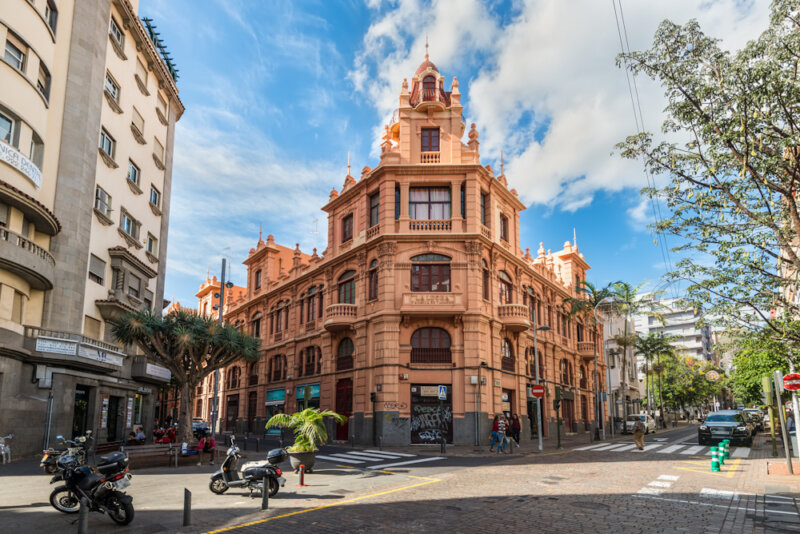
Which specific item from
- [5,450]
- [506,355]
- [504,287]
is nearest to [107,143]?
[5,450]

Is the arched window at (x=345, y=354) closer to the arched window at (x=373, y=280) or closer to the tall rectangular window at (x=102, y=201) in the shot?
the arched window at (x=373, y=280)

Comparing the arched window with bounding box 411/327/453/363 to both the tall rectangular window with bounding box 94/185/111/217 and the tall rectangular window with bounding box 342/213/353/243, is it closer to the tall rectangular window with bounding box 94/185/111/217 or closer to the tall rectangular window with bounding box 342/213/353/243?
the tall rectangular window with bounding box 342/213/353/243

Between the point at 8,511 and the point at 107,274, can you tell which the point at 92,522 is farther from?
the point at 107,274

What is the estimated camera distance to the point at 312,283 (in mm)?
40344

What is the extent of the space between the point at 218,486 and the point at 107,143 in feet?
71.5

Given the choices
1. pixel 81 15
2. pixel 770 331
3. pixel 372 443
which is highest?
pixel 81 15

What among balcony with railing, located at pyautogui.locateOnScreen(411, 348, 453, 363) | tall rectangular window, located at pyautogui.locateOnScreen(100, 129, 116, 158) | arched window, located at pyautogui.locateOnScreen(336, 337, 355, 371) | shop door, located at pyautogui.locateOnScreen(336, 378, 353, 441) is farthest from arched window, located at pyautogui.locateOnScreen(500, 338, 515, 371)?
tall rectangular window, located at pyautogui.locateOnScreen(100, 129, 116, 158)

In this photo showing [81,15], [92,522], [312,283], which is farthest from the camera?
[312,283]

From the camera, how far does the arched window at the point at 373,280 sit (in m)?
33.2

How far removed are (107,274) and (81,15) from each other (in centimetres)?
1239

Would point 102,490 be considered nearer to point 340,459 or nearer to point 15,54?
point 340,459

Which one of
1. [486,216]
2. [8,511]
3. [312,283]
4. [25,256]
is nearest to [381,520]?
[8,511]

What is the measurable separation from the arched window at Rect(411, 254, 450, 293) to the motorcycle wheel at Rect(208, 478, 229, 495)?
1984 centimetres

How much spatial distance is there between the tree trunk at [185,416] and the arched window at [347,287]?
13.5 metres
